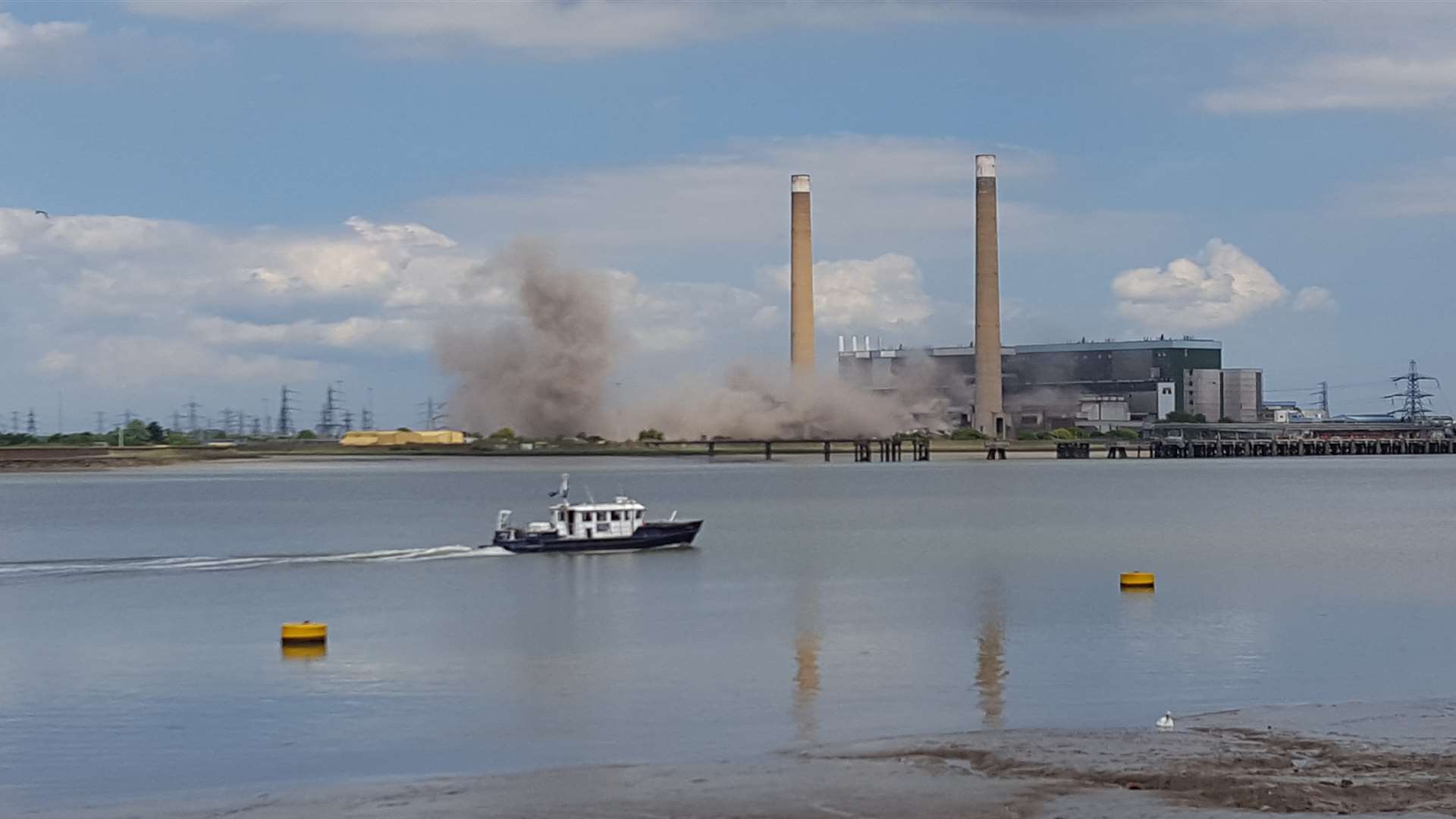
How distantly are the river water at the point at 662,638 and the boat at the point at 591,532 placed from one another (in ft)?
2.96

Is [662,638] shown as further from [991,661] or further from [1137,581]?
[1137,581]

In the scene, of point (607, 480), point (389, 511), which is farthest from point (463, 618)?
point (607, 480)

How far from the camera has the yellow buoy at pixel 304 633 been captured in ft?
137

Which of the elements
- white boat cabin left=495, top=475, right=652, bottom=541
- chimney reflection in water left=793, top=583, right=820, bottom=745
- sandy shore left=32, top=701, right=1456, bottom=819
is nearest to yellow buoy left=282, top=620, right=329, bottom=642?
chimney reflection in water left=793, top=583, right=820, bottom=745

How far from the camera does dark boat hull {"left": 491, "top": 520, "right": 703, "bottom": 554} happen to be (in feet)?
223

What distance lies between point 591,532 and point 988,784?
45.7 m

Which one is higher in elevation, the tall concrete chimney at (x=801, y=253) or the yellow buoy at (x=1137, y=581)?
the tall concrete chimney at (x=801, y=253)

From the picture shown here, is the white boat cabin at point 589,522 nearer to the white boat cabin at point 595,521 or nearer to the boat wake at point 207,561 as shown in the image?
the white boat cabin at point 595,521

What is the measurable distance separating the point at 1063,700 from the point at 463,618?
70.1 ft

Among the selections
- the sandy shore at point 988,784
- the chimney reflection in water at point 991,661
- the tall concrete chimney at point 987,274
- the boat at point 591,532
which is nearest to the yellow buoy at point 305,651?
the chimney reflection in water at point 991,661

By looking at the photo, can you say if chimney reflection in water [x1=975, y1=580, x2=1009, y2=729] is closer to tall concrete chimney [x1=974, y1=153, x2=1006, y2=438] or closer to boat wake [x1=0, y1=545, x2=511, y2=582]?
boat wake [x1=0, y1=545, x2=511, y2=582]

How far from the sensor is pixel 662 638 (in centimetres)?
4306

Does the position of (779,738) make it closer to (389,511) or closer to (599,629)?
(599,629)

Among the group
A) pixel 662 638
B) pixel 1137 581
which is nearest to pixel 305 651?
pixel 662 638
